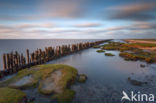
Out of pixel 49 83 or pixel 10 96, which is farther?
pixel 49 83

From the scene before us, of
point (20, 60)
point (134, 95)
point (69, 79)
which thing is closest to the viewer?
point (134, 95)

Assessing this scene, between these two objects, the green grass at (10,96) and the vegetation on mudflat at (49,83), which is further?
the vegetation on mudflat at (49,83)

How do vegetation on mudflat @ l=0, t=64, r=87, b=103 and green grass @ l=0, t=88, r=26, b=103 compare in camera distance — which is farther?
vegetation on mudflat @ l=0, t=64, r=87, b=103

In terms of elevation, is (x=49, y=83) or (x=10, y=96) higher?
(x=10, y=96)

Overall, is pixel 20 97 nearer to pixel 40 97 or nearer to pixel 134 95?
pixel 40 97

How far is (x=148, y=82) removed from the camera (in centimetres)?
852

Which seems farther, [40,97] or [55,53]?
[55,53]

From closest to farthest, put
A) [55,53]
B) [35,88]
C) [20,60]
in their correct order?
1. [35,88]
2. [20,60]
3. [55,53]

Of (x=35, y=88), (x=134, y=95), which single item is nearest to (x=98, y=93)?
(x=134, y=95)

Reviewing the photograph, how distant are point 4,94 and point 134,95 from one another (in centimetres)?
865

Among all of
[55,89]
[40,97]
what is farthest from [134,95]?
[40,97]

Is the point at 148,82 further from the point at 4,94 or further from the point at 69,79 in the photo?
the point at 4,94

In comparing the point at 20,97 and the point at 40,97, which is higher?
the point at 20,97

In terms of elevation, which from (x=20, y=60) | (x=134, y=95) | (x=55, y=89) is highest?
(x=20, y=60)
